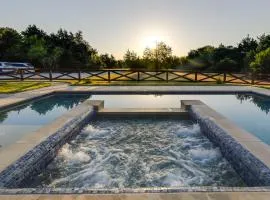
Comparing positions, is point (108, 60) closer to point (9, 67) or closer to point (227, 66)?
point (227, 66)

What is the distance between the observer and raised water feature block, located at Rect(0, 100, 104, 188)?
4.65 metres

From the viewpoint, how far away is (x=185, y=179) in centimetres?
538

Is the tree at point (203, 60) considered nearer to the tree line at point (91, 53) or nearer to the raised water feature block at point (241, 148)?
the tree line at point (91, 53)

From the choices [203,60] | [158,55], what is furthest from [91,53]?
[203,60]

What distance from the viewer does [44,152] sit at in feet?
19.3

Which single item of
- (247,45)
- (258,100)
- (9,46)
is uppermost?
(247,45)

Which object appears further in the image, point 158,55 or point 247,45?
point 158,55

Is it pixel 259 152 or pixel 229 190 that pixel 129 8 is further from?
pixel 229 190

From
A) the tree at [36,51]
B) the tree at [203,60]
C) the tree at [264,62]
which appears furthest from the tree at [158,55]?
the tree at [264,62]

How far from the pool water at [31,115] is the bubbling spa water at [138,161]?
4.27 ft

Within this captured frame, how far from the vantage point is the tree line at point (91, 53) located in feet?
119

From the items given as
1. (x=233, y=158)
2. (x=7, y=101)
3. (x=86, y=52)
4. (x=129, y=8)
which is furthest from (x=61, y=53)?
(x=233, y=158)

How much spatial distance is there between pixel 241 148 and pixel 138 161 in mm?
2091

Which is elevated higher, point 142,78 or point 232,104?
point 142,78
